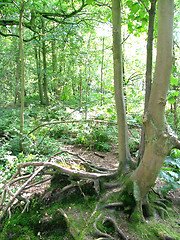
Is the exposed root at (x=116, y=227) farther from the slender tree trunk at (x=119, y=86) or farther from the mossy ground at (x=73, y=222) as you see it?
the slender tree trunk at (x=119, y=86)

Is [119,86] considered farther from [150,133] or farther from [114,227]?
[114,227]

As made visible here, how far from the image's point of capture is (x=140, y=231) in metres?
2.11

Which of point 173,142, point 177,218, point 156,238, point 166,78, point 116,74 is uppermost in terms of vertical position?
point 116,74

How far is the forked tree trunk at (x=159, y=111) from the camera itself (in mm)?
1590

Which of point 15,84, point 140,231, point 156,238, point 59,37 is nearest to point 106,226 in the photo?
point 140,231

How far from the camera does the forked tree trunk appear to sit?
1590 mm

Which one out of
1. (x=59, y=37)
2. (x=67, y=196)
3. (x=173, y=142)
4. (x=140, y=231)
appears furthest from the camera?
(x=59, y=37)

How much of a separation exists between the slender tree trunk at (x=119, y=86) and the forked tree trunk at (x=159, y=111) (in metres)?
0.48

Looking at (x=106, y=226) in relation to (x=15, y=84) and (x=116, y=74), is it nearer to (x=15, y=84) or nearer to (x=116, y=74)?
(x=116, y=74)

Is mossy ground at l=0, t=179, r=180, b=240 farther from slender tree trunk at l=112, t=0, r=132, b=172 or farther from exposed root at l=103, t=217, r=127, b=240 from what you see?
slender tree trunk at l=112, t=0, r=132, b=172

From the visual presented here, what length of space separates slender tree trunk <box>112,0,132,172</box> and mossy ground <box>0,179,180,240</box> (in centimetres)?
62

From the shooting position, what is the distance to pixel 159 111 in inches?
70.1

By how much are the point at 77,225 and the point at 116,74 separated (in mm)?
2111

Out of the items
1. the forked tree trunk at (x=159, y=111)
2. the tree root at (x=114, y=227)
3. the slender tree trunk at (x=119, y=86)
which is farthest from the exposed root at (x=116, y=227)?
the slender tree trunk at (x=119, y=86)
